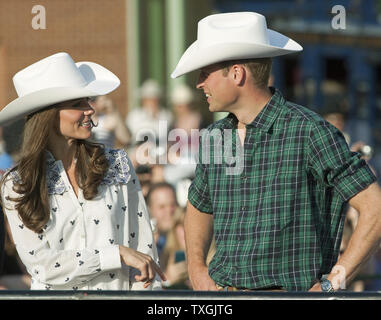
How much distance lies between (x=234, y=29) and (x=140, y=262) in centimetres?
101

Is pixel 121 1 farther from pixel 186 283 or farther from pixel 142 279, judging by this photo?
pixel 142 279

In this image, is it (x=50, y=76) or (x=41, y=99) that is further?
(x=50, y=76)

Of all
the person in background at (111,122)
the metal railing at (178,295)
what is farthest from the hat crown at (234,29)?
the person in background at (111,122)

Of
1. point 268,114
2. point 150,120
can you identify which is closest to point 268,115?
point 268,114

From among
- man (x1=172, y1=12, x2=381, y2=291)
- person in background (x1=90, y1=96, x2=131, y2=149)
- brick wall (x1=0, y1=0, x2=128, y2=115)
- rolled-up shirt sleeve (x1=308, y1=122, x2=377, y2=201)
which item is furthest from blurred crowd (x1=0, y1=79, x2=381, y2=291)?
brick wall (x1=0, y1=0, x2=128, y2=115)

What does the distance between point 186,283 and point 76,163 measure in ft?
7.94

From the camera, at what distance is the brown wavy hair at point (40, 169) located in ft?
12.7

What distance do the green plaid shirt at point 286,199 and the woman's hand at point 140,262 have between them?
26cm

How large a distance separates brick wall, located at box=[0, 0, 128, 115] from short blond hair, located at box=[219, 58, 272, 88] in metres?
8.02

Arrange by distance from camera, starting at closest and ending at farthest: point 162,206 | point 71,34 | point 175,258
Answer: point 175,258
point 162,206
point 71,34

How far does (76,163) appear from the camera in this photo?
405cm

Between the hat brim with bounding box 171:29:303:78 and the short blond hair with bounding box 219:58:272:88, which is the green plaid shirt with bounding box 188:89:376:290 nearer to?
the short blond hair with bounding box 219:58:272:88

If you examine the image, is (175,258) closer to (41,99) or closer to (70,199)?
(70,199)

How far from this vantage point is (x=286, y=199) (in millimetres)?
3701
